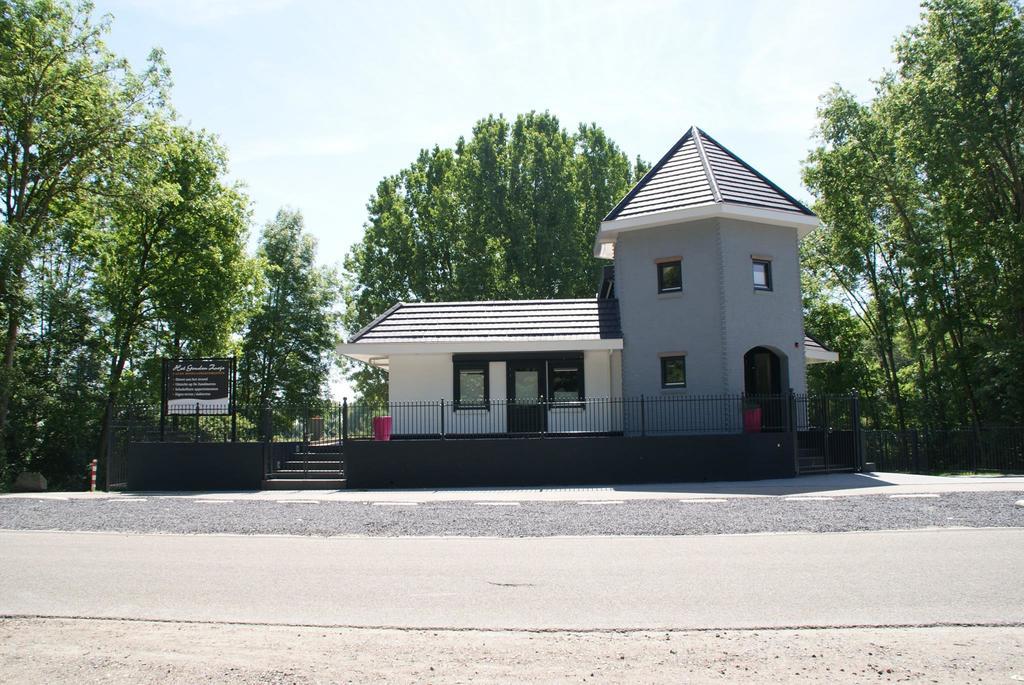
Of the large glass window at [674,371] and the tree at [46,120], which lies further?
the tree at [46,120]

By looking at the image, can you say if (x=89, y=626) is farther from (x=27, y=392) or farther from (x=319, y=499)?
(x=27, y=392)

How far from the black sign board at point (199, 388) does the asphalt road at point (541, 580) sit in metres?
11.0

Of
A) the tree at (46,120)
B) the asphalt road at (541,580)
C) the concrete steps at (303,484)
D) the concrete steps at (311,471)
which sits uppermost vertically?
the tree at (46,120)

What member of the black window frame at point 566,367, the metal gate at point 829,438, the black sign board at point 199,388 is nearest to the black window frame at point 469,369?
the black window frame at point 566,367

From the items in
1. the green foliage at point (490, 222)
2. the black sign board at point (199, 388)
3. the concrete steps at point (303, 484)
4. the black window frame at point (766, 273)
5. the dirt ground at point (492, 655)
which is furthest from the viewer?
the green foliage at point (490, 222)

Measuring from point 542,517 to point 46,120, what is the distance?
2629cm

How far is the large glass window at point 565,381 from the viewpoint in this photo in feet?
81.3

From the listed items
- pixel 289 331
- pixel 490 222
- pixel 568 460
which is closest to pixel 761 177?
pixel 568 460

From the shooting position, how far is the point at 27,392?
3481cm

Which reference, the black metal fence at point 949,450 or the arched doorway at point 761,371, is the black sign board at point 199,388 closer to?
the arched doorway at point 761,371

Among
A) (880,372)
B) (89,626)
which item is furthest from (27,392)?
(880,372)

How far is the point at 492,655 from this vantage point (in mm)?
6109

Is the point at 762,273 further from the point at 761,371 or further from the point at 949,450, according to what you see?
the point at 949,450

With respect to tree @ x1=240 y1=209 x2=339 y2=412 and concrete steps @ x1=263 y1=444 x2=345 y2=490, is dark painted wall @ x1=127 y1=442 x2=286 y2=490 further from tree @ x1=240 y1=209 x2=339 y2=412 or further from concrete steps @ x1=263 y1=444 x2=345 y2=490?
tree @ x1=240 y1=209 x2=339 y2=412
